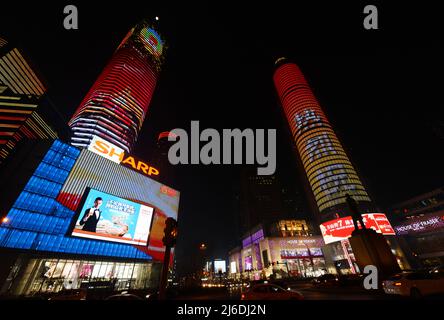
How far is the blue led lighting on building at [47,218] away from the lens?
29.1 meters

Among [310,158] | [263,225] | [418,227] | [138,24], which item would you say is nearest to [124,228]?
[263,225]

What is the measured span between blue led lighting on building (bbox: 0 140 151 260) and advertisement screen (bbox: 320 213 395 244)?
195 ft

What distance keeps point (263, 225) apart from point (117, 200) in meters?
60.4

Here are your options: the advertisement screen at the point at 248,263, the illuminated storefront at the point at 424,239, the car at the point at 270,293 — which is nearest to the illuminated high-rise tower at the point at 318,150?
the illuminated storefront at the point at 424,239

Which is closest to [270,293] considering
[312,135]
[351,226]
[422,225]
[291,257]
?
[351,226]

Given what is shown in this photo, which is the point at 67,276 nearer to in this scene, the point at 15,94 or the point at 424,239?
the point at 15,94

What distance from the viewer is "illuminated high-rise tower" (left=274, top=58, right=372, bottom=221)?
71375 mm

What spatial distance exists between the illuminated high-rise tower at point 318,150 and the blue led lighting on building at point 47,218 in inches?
2769

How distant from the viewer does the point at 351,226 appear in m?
56.8

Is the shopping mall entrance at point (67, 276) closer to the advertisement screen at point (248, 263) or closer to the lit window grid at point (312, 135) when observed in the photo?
the advertisement screen at point (248, 263)

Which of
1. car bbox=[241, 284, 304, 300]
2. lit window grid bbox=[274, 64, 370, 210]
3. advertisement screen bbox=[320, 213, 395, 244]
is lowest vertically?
car bbox=[241, 284, 304, 300]

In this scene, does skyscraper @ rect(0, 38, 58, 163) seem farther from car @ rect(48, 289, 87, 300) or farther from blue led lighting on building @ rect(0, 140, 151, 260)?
car @ rect(48, 289, 87, 300)

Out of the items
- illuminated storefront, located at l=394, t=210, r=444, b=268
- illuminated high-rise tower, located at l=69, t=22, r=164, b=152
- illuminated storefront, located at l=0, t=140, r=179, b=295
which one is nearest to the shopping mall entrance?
illuminated storefront, located at l=0, t=140, r=179, b=295
